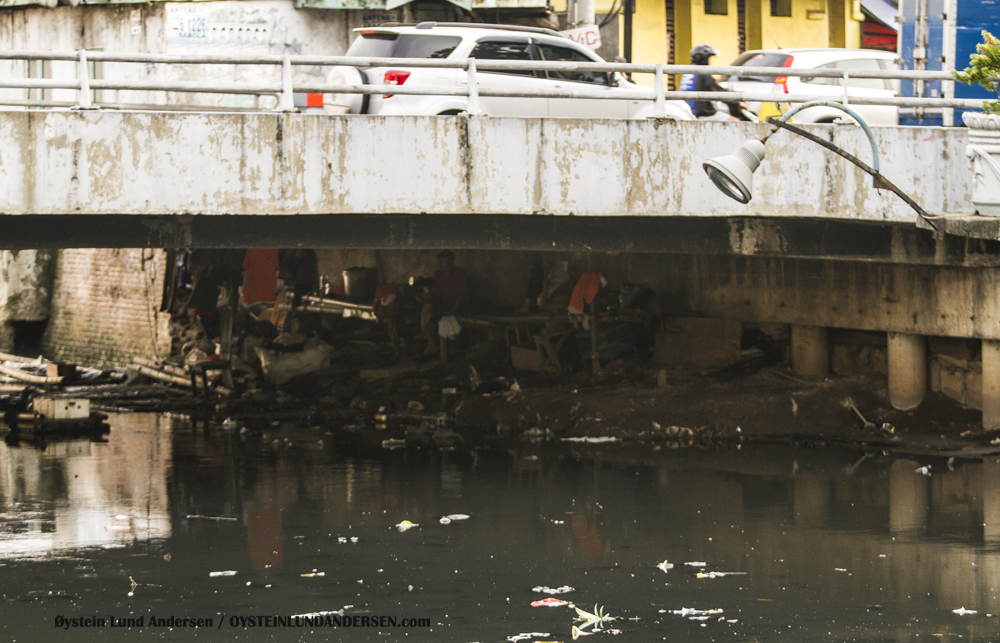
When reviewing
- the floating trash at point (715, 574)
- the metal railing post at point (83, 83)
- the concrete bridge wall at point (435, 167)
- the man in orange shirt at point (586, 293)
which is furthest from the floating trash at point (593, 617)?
the man in orange shirt at point (586, 293)

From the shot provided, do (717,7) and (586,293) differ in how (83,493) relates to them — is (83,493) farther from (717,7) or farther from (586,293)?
(717,7)

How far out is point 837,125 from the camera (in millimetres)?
10430

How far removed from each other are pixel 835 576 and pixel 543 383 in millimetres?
7694

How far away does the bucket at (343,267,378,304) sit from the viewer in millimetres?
19703

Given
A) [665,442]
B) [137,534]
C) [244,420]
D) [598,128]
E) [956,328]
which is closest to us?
[137,534]

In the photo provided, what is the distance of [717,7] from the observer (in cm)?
2403

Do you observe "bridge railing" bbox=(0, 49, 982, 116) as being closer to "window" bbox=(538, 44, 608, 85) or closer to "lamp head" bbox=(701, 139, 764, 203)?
"lamp head" bbox=(701, 139, 764, 203)

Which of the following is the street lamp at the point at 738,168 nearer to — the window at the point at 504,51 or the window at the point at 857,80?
the window at the point at 504,51

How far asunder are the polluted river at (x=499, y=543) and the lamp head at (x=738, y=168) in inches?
113

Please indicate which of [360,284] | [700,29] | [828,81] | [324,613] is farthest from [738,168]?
[700,29]

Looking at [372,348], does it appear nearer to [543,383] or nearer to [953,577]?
[543,383]

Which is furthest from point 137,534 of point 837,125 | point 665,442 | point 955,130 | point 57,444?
point 955,130

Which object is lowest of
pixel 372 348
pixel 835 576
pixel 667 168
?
pixel 835 576

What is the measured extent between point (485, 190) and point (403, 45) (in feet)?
8.35
